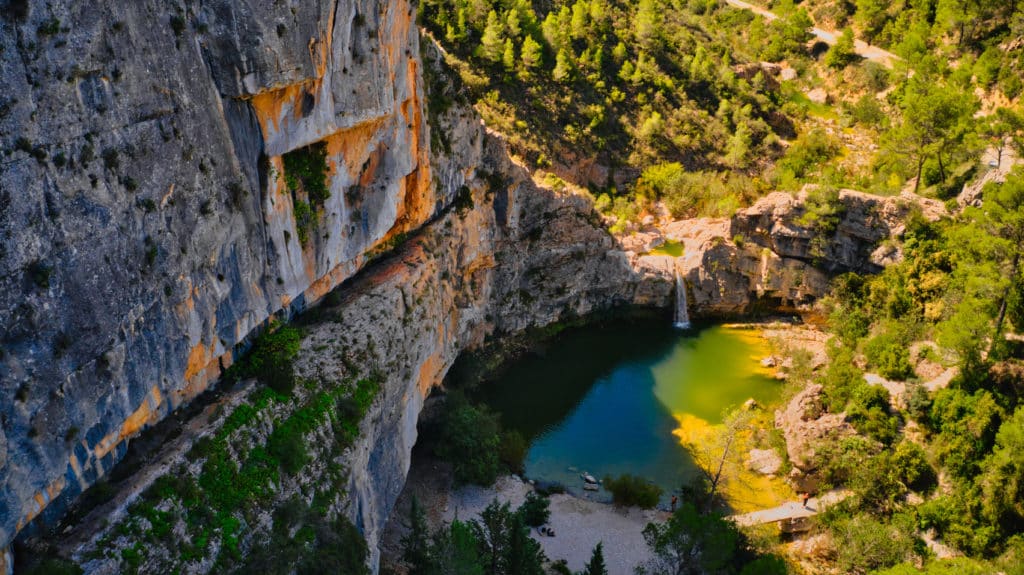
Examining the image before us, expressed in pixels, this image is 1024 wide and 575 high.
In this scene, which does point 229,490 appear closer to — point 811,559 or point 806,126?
point 811,559

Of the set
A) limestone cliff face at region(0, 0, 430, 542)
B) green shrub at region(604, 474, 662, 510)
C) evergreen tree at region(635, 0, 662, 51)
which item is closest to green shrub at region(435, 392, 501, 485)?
green shrub at region(604, 474, 662, 510)

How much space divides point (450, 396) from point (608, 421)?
9635 millimetres

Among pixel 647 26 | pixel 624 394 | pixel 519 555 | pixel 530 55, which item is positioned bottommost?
pixel 624 394

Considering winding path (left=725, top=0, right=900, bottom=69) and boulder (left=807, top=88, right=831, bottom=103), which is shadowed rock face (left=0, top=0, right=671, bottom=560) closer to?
boulder (left=807, top=88, right=831, bottom=103)

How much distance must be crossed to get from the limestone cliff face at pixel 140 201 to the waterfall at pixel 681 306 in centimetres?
2789

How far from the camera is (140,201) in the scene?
13.4m

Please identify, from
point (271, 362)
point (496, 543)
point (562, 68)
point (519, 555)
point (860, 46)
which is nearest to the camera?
point (271, 362)

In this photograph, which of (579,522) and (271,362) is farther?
(579,522)

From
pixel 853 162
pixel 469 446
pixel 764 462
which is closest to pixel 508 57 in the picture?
pixel 853 162

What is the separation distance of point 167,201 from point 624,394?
29.2 m

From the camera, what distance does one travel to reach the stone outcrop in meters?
42.1

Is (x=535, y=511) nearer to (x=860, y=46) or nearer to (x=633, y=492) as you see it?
(x=633, y=492)

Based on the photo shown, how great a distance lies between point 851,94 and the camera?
55.7 m

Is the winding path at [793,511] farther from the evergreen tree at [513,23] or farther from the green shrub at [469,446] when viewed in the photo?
the evergreen tree at [513,23]
